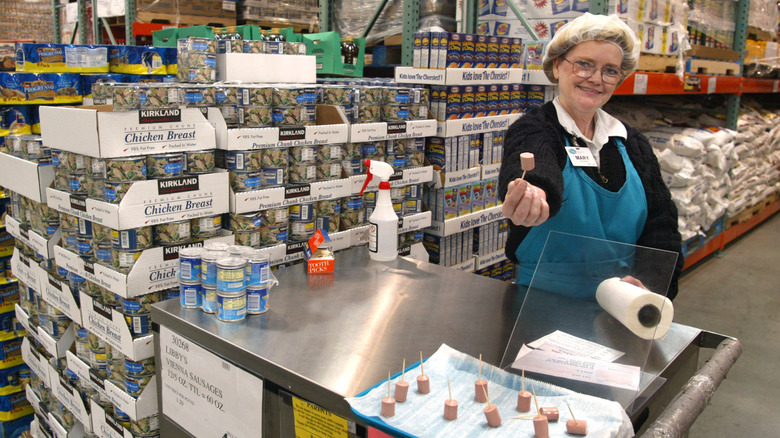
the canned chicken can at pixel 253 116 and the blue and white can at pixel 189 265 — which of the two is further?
the canned chicken can at pixel 253 116

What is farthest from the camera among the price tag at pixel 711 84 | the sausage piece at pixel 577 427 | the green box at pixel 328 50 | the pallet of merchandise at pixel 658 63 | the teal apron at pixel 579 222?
the price tag at pixel 711 84

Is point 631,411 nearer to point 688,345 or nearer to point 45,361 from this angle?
point 688,345

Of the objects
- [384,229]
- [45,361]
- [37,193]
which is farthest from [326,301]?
[45,361]

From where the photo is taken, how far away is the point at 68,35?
603 centimetres

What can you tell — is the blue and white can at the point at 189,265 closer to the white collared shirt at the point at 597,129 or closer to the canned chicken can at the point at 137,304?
the canned chicken can at the point at 137,304

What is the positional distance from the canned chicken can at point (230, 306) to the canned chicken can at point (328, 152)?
86 centimetres

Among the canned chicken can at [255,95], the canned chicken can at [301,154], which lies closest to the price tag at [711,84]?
the canned chicken can at [301,154]

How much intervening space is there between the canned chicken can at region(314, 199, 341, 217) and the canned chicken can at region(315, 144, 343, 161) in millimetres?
177

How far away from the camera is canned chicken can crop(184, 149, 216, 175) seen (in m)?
2.13

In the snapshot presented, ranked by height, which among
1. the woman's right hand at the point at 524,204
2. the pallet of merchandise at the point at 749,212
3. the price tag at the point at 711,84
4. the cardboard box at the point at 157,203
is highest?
the price tag at the point at 711,84

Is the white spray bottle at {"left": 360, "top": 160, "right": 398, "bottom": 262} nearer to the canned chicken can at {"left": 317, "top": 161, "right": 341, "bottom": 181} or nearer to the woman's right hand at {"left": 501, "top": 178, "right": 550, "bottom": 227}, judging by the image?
the canned chicken can at {"left": 317, "top": 161, "right": 341, "bottom": 181}

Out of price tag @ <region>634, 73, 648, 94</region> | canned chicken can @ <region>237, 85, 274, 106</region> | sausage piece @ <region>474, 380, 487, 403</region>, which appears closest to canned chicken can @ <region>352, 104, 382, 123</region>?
canned chicken can @ <region>237, 85, 274, 106</region>

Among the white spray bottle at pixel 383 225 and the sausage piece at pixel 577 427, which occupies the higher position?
the white spray bottle at pixel 383 225

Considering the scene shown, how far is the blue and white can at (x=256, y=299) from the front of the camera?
6.02 ft
